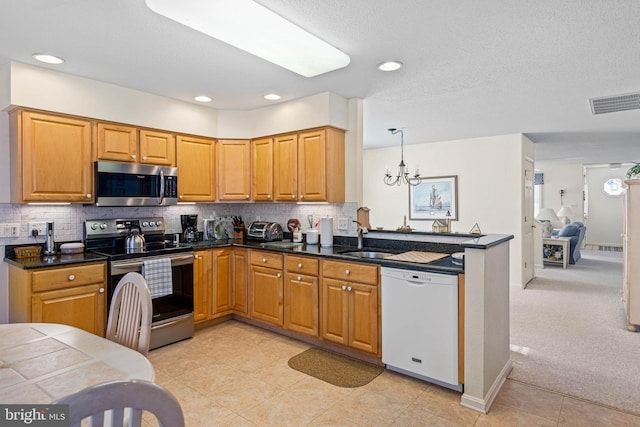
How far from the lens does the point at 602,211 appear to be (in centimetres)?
1078

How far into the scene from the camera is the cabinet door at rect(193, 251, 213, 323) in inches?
148

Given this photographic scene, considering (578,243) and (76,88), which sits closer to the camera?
(76,88)

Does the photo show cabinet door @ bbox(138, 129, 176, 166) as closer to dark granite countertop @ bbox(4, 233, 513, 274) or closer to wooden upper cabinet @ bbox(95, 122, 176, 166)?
wooden upper cabinet @ bbox(95, 122, 176, 166)

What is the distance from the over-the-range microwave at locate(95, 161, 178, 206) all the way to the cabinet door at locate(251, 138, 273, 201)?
89 cm

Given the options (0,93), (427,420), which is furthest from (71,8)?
(427,420)

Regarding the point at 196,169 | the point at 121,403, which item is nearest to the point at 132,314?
the point at 121,403

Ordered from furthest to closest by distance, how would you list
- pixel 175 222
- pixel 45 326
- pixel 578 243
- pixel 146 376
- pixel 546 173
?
pixel 546 173 → pixel 578 243 → pixel 175 222 → pixel 45 326 → pixel 146 376

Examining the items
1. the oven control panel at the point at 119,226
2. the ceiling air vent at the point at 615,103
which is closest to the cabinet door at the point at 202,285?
the oven control panel at the point at 119,226

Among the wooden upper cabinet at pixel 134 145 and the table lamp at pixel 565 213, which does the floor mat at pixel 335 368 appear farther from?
the table lamp at pixel 565 213

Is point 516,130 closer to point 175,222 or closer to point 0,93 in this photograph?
point 175,222

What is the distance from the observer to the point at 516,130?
17.9 ft

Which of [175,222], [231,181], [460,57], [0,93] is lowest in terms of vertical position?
[175,222]

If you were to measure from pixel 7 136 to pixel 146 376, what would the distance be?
3059mm

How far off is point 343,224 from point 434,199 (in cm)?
326
